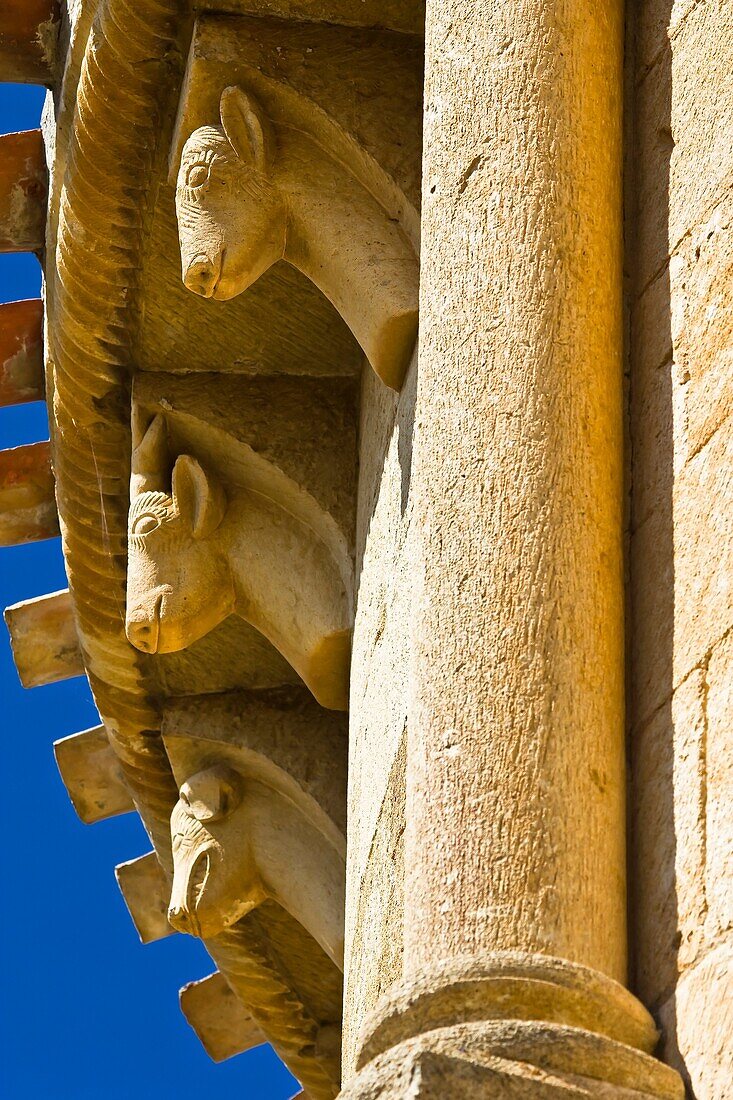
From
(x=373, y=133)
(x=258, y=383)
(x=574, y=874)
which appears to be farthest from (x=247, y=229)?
(x=574, y=874)

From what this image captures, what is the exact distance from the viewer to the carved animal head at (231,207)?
4227 mm

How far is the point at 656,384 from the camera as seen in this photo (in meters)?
3.07

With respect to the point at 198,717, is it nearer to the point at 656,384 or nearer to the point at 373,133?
the point at 373,133

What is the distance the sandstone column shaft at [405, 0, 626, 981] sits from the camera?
2.73 meters

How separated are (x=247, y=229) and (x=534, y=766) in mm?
1741

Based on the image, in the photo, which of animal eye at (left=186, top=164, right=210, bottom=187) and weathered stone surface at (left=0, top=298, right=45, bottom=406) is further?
weathered stone surface at (left=0, top=298, right=45, bottom=406)

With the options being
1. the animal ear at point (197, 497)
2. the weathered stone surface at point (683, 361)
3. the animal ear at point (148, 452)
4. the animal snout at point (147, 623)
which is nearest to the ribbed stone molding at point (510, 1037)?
the weathered stone surface at point (683, 361)

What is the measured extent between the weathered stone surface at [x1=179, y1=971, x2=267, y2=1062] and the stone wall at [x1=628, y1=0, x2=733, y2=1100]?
3.73 meters

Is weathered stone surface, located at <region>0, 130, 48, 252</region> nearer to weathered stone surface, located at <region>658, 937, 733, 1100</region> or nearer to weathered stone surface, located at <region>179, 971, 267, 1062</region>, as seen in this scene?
weathered stone surface, located at <region>179, 971, 267, 1062</region>

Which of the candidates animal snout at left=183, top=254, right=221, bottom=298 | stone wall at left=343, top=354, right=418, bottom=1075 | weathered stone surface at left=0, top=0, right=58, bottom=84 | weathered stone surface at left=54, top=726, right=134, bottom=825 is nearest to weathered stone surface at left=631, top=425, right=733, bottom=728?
stone wall at left=343, top=354, right=418, bottom=1075

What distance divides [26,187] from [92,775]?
1.73 metres

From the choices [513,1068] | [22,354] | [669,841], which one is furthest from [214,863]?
[513,1068]

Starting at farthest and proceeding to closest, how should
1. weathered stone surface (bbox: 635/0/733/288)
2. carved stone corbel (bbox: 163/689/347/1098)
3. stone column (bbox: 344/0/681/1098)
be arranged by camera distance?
carved stone corbel (bbox: 163/689/347/1098) → weathered stone surface (bbox: 635/0/733/288) → stone column (bbox: 344/0/681/1098)

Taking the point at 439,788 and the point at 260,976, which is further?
the point at 260,976
